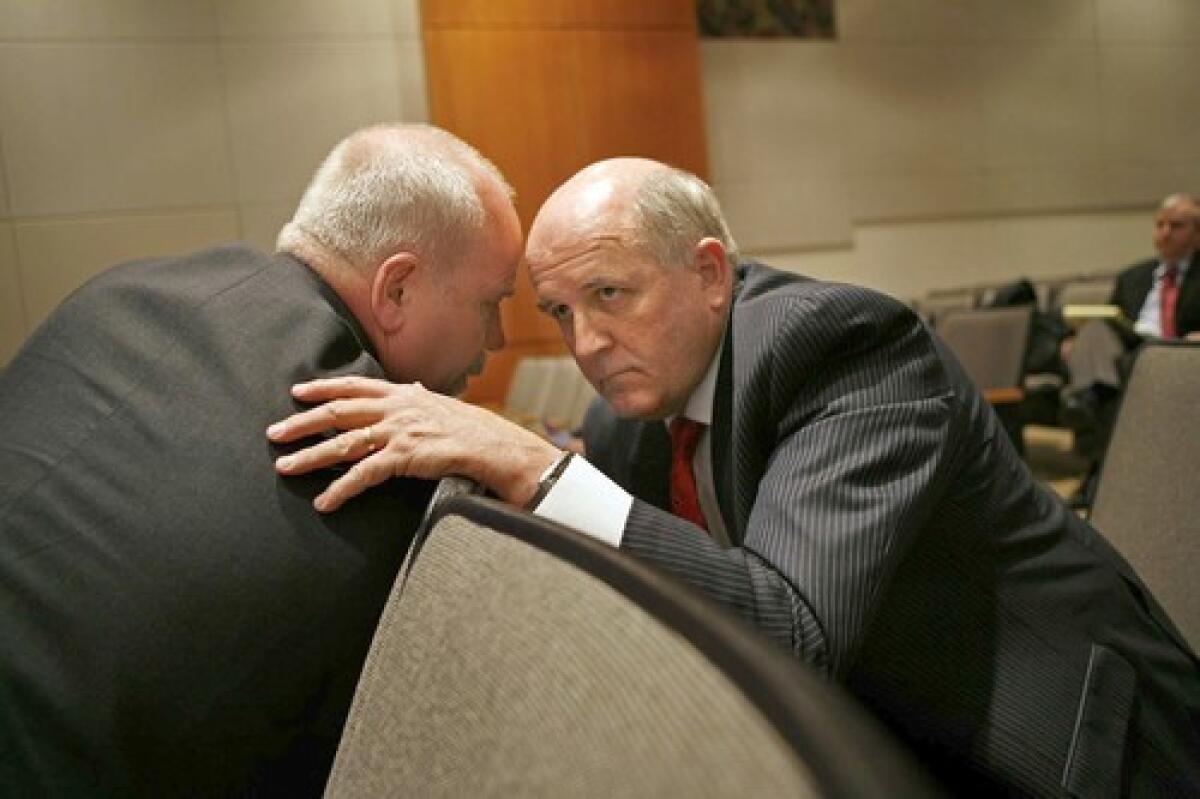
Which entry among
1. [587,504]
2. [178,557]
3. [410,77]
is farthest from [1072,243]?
[178,557]

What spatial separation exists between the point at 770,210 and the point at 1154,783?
729 cm

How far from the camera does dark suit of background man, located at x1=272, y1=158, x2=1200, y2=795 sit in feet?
3.47

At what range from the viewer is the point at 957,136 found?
29.7ft

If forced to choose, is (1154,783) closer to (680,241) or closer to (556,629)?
(680,241)

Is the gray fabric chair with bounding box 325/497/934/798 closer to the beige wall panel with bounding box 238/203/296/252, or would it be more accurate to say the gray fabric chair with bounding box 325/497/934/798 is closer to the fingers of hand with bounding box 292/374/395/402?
the fingers of hand with bounding box 292/374/395/402

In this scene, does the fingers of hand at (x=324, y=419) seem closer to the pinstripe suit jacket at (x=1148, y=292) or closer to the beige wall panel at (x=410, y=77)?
the pinstripe suit jacket at (x=1148, y=292)

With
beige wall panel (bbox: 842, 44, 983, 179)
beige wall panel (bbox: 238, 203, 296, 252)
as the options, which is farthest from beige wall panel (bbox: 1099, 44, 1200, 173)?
beige wall panel (bbox: 238, 203, 296, 252)

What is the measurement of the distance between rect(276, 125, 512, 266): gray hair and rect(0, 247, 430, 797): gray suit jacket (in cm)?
22

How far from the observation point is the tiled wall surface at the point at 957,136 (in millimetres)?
8336

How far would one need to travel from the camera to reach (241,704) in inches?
36.4

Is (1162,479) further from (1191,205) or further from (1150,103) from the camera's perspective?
(1150,103)

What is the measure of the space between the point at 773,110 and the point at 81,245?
15.9ft

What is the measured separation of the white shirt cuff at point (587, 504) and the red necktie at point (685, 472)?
0.50 metres

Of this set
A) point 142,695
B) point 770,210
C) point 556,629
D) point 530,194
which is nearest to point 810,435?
point 142,695
